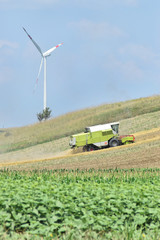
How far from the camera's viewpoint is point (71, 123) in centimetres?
5372

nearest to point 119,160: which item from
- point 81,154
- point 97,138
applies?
point 81,154

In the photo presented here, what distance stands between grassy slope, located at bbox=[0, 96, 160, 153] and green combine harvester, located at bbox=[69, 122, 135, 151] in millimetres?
10308

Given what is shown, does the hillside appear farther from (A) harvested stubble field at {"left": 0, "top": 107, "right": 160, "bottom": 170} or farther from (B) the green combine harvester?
(B) the green combine harvester

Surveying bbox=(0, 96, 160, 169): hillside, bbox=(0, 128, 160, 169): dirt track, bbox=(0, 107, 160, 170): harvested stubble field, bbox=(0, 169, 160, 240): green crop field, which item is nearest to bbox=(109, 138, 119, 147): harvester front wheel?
bbox=(0, 107, 160, 170): harvested stubble field

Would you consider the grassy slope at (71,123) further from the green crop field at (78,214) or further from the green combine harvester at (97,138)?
the green crop field at (78,214)

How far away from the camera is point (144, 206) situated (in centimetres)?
967

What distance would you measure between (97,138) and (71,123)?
65.3 feet

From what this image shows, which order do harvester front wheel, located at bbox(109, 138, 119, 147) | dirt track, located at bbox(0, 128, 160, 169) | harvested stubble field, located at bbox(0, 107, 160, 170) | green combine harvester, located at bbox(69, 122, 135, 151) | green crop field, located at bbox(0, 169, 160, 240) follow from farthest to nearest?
harvester front wheel, located at bbox(109, 138, 119, 147)
green combine harvester, located at bbox(69, 122, 135, 151)
harvested stubble field, located at bbox(0, 107, 160, 170)
dirt track, located at bbox(0, 128, 160, 169)
green crop field, located at bbox(0, 169, 160, 240)

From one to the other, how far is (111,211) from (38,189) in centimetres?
210

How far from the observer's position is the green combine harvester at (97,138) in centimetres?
3347

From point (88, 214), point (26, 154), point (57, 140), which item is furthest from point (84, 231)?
point (57, 140)

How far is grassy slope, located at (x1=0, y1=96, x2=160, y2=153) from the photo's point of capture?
49.7 meters

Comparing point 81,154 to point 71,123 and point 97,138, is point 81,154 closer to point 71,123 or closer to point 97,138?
point 97,138

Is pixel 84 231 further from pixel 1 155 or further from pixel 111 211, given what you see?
pixel 1 155
